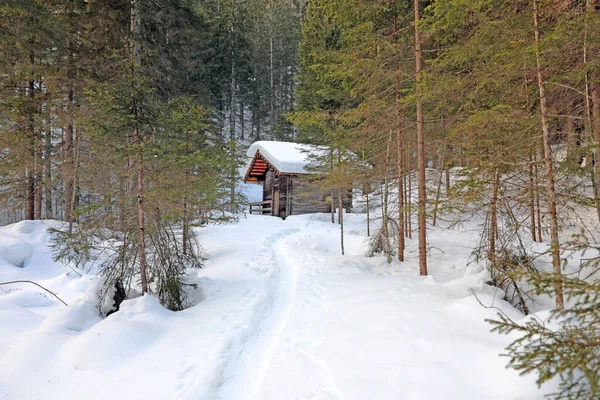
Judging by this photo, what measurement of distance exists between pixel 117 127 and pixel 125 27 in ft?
27.5

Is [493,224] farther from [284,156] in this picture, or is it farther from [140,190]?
[284,156]

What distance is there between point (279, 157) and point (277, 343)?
16.9m

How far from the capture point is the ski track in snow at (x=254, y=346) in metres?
3.56

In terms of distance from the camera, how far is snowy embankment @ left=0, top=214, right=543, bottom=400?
10.9 feet

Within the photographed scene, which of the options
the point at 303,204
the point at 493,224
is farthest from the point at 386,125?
the point at 303,204

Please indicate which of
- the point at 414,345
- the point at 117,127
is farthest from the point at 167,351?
the point at 117,127

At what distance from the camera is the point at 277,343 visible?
4.54 metres

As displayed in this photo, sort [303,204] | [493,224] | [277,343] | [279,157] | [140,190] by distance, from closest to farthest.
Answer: [277,343] → [493,224] → [140,190] → [279,157] → [303,204]

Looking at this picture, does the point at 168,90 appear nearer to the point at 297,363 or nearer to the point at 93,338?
the point at 93,338

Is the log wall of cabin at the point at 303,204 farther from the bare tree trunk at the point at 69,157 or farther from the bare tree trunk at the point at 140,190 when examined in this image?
the bare tree trunk at the point at 140,190

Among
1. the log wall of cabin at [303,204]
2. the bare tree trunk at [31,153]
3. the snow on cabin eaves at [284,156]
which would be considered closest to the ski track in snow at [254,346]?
the bare tree trunk at [31,153]

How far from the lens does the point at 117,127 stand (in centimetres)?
618

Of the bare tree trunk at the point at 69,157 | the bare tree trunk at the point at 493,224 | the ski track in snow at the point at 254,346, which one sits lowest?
the ski track in snow at the point at 254,346

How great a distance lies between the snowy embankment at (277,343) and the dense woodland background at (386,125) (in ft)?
2.10
